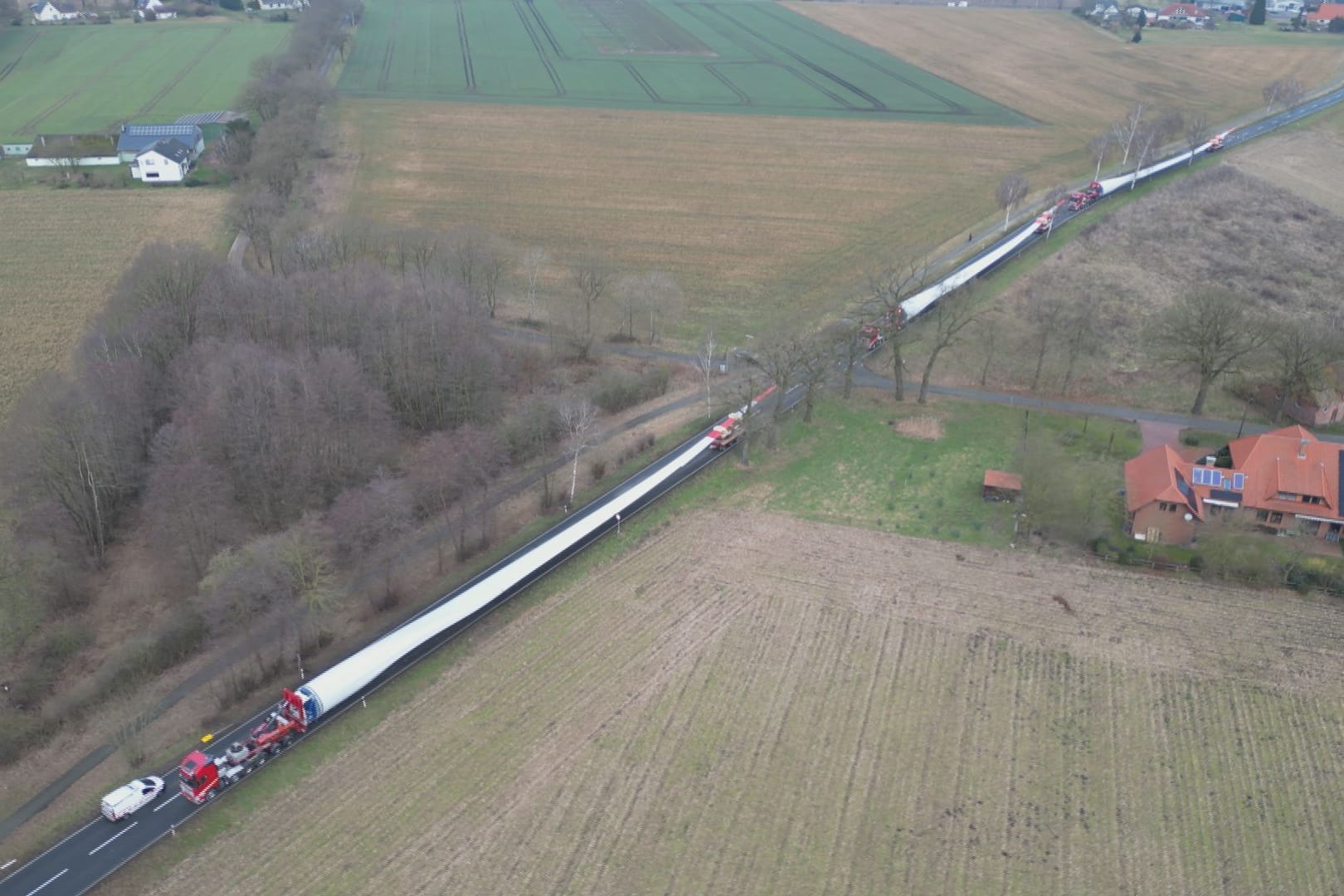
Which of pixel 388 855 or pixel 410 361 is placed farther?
pixel 410 361

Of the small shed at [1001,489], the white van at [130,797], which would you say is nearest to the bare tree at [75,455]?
the white van at [130,797]

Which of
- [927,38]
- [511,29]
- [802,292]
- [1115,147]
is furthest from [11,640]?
[927,38]

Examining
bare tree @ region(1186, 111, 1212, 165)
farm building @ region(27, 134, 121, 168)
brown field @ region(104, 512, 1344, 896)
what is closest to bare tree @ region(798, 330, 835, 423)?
brown field @ region(104, 512, 1344, 896)

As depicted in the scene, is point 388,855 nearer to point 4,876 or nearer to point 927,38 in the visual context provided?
point 4,876

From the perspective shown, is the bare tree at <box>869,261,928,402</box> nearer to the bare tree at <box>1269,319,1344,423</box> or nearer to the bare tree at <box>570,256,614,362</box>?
the bare tree at <box>570,256,614,362</box>

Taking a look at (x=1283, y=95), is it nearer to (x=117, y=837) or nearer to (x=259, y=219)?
(x=259, y=219)

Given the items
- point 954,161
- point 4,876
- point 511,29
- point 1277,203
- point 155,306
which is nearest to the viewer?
point 4,876

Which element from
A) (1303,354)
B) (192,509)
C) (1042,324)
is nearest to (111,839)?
(192,509)
